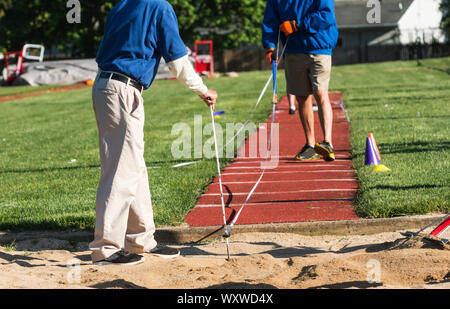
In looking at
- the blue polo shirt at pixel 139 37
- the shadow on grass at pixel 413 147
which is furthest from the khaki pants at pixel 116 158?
the shadow on grass at pixel 413 147

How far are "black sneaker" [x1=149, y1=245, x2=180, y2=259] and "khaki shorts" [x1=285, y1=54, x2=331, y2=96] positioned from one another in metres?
3.74

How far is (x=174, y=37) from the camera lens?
4.86 meters

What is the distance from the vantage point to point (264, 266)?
4707 millimetres

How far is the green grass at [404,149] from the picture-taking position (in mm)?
6070

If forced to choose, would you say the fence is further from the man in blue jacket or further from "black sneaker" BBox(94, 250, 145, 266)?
"black sneaker" BBox(94, 250, 145, 266)

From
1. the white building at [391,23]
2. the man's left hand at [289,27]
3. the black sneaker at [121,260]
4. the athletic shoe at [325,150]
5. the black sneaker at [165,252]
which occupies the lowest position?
the black sneaker at [165,252]

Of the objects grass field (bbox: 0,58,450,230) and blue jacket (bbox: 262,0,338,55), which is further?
blue jacket (bbox: 262,0,338,55)

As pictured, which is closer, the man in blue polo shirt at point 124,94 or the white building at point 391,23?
the man in blue polo shirt at point 124,94

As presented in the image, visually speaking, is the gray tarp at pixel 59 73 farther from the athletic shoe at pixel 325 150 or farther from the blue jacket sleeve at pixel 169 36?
the blue jacket sleeve at pixel 169 36

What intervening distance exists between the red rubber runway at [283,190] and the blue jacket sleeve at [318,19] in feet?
5.55

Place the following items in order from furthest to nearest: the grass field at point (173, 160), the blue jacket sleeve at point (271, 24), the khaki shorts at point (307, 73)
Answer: the blue jacket sleeve at point (271, 24) → the khaki shorts at point (307, 73) → the grass field at point (173, 160)

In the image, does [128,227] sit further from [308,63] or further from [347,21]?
[347,21]

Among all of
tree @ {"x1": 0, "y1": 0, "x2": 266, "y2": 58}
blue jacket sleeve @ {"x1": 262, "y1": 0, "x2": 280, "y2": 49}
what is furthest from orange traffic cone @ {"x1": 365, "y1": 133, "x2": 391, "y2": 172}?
tree @ {"x1": 0, "y1": 0, "x2": 266, "y2": 58}

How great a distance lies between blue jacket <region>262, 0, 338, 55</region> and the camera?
799cm
